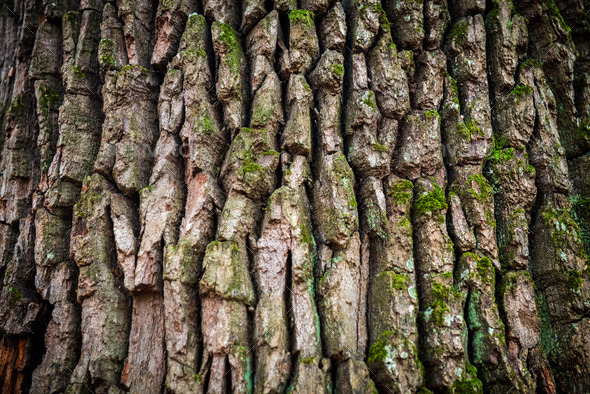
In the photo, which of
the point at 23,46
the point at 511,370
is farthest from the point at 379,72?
the point at 23,46

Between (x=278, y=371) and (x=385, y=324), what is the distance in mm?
900

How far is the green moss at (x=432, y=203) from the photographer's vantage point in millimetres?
3555

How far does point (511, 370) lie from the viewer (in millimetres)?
3250

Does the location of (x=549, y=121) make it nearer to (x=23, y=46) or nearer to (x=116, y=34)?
(x=116, y=34)

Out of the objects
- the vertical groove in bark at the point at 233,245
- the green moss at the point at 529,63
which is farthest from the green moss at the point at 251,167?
the green moss at the point at 529,63

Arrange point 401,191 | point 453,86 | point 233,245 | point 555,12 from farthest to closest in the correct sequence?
point 555,12 → point 453,86 → point 401,191 → point 233,245

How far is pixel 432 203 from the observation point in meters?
3.57

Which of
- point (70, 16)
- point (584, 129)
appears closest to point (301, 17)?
point (70, 16)

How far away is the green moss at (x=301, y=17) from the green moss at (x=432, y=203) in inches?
79.3

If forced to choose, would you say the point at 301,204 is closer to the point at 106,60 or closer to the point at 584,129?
the point at 106,60

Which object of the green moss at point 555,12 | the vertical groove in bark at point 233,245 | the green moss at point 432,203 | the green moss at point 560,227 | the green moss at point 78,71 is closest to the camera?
the vertical groove in bark at point 233,245

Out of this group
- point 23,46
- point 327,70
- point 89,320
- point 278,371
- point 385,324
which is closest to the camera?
point 278,371

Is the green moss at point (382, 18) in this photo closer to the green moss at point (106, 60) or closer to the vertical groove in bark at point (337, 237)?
the vertical groove in bark at point (337, 237)

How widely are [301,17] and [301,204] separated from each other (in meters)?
1.92
